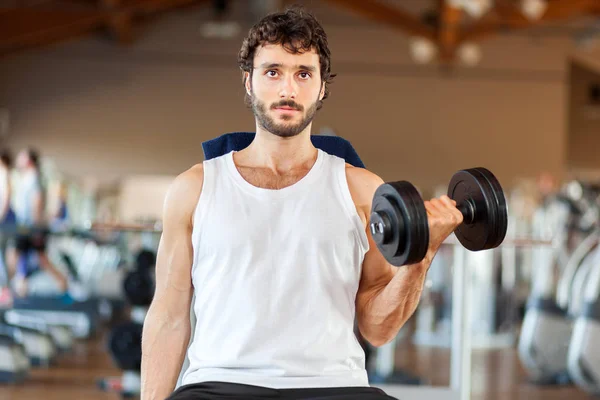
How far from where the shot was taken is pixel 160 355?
5.16 feet

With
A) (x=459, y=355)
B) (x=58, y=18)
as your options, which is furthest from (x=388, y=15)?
(x=459, y=355)

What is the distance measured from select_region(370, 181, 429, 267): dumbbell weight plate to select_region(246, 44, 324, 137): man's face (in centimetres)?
26

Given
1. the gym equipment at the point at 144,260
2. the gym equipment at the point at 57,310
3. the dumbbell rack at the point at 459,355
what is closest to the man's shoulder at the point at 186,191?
the dumbbell rack at the point at 459,355

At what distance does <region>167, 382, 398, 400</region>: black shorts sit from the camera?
1.39m

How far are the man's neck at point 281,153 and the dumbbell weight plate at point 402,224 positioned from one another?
277 mm

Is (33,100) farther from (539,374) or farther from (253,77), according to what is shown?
(253,77)

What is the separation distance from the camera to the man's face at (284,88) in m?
1.54

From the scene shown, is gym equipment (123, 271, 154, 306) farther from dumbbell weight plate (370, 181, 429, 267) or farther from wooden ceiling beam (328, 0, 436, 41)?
wooden ceiling beam (328, 0, 436, 41)

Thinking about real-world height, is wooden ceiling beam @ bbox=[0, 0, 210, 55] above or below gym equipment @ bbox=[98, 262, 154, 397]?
above

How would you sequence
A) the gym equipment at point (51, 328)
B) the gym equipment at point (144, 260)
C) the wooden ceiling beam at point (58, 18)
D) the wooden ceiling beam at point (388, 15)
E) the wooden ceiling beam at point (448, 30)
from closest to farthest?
the gym equipment at point (144, 260), the gym equipment at point (51, 328), the wooden ceiling beam at point (448, 30), the wooden ceiling beam at point (58, 18), the wooden ceiling beam at point (388, 15)

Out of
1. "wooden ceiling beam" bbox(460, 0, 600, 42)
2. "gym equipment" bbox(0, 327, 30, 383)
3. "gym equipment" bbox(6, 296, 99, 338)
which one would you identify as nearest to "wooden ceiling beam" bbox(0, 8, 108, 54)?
"wooden ceiling beam" bbox(460, 0, 600, 42)

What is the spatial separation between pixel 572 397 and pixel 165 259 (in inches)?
136

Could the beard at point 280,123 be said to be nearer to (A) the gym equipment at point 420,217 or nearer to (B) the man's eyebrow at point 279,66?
(B) the man's eyebrow at point 279,66

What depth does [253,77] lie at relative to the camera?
1.58 metres
